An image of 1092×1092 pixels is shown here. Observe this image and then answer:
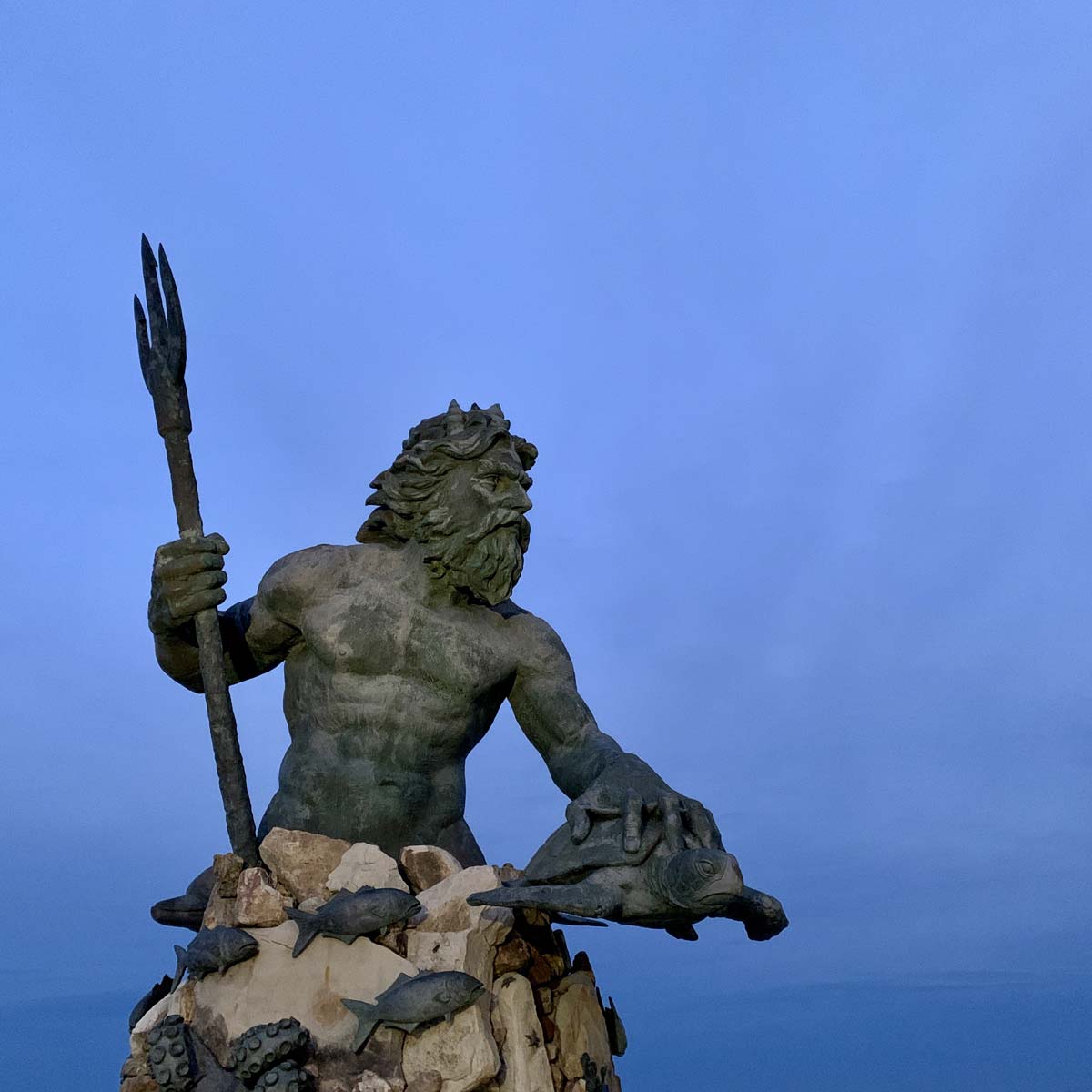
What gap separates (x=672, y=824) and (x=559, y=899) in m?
0.47

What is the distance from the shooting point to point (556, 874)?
4.59 metres

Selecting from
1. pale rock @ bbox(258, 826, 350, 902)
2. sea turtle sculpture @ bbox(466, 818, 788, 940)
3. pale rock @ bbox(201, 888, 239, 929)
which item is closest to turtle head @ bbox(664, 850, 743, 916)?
sea turtle sculpture @ bbox(466, 818, 788, 940)

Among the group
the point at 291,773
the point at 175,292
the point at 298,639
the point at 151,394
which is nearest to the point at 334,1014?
the point at 291,773

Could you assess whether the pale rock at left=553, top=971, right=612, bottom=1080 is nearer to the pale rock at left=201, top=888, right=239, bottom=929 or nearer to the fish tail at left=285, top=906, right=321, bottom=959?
the fish tail at left=285, top=906, right=321, bottom=959

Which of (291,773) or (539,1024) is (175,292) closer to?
(291,773)

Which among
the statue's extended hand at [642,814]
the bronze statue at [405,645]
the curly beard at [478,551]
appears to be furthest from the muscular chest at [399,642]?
the statue's extended hand at [642,814]

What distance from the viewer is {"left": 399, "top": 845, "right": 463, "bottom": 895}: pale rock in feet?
16.5

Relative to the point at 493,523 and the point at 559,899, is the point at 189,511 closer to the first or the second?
the point at 493,523

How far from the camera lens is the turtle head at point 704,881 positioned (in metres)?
4.35

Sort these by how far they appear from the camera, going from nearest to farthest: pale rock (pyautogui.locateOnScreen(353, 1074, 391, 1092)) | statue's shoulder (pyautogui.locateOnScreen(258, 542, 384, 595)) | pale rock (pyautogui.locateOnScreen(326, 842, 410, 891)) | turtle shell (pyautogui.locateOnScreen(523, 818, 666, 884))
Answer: pale rock (pyautogui.locateOnScreen(353, 1074, 391, 1092)), turtle shell (pyautogui.locateOnScreen(523, 818, 666, 884)), pale rock (pyautogui.locateOnScreen(326, 842, 410, 891)), statue's shoulder (pyautogui.locateOnScreen(258, 542, 384, 595))

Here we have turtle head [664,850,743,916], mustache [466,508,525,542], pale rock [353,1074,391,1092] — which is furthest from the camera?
mustache [466,508,525,542]

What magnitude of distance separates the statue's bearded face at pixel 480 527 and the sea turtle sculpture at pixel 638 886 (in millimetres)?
1114

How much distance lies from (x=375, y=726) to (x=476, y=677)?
0.42 metres

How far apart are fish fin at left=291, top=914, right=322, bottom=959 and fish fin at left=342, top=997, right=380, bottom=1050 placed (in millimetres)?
295
